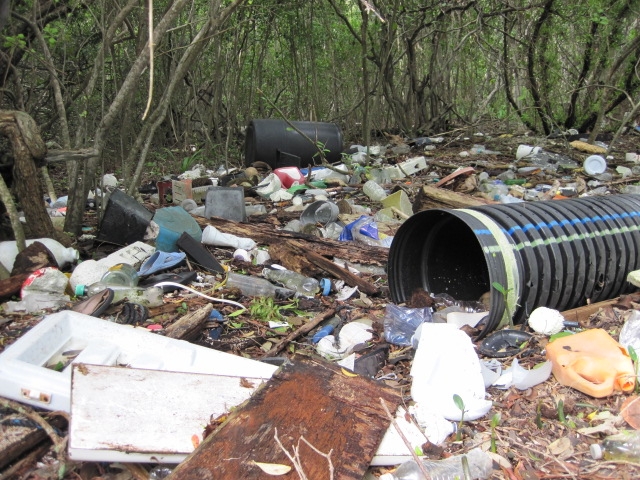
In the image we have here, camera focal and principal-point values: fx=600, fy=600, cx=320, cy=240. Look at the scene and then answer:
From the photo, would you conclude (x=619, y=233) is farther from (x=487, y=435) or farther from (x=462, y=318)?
(x=487, y=435)

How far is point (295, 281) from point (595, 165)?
444cm

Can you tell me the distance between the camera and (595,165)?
6.70m

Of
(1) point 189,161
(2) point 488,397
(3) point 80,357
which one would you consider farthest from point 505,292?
(1) point 189,161

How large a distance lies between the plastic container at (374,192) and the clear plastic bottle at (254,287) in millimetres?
2351

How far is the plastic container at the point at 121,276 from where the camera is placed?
11.7 feet

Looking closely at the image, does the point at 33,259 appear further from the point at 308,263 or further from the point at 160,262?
the point at 308,263

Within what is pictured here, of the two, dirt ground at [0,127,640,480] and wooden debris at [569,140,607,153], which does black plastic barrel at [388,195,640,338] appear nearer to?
dirt ground at [0,127,640,480]

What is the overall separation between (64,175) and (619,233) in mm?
6579

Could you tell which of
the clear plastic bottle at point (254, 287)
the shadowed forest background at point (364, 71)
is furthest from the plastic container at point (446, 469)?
the shadowed forest background at point (364, 71)

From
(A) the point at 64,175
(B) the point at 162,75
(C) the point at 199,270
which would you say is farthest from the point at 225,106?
(C) the point at 199,270

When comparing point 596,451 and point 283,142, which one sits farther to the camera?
point 283,142

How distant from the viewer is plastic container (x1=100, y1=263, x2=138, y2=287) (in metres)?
3.56

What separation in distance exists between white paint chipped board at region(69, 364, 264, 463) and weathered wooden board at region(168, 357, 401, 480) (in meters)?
0.11

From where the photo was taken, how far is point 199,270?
397 centimetres
